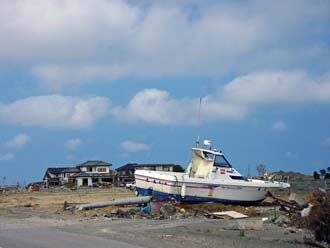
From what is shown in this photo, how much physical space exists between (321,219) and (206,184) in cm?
1710

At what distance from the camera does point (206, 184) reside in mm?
35062

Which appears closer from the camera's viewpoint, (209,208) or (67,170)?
(209,208)

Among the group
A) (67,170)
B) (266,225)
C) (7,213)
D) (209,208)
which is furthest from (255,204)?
(67,170)

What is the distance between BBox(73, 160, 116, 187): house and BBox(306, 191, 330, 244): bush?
320 ft

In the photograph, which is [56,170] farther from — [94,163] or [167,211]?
[167,211]

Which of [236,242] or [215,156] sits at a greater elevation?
[215,156]

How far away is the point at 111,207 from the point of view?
34531 millimetres

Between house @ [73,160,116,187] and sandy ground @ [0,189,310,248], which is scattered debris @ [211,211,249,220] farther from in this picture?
house @ [73,160,116,187]

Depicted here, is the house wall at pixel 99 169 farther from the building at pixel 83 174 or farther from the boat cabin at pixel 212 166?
the boat cabin at pixel 212 166

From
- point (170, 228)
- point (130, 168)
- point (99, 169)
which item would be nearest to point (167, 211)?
point (170, 228)

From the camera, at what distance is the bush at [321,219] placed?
59.2 feet

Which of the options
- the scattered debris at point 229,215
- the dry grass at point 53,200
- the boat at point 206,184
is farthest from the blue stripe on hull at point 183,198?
the dry grass at point 53,200

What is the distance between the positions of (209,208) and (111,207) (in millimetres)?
5333

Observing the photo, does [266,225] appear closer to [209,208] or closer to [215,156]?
[209,208]
